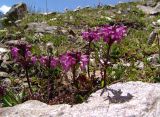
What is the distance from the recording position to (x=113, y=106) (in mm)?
5898

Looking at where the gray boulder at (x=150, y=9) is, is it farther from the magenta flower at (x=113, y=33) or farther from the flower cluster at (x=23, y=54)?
the magenta flower at (x=113, y=33)

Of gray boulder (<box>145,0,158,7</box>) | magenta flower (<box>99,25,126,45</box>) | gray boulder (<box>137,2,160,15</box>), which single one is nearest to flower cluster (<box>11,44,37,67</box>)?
magenta flower (<box>99,25,126,45</box>)

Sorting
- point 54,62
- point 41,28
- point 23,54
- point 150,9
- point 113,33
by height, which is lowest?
point 150,9

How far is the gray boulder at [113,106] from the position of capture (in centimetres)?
571

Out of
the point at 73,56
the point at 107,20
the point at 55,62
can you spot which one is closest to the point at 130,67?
the point at 55,62

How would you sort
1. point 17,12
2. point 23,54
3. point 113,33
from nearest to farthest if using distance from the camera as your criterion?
point 113,33
point 23,54
point 17,12

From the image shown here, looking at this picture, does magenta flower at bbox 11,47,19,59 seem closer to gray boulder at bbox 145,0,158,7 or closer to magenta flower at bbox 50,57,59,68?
magenta flower at bbox 50,57,59,68

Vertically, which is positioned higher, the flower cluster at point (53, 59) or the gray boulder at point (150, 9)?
the flower cluster at point (53, 59)

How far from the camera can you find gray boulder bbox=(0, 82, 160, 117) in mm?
5709

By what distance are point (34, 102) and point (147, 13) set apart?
39.4ft

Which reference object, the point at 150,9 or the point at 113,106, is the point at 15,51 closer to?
the point at 113,106

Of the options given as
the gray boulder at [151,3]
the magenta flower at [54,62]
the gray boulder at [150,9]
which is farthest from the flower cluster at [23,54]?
the gray boulder at [151,3]

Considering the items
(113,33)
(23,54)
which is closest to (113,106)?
(113,33)

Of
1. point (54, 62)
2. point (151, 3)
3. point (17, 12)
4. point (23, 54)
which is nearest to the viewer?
point (23, 54)
